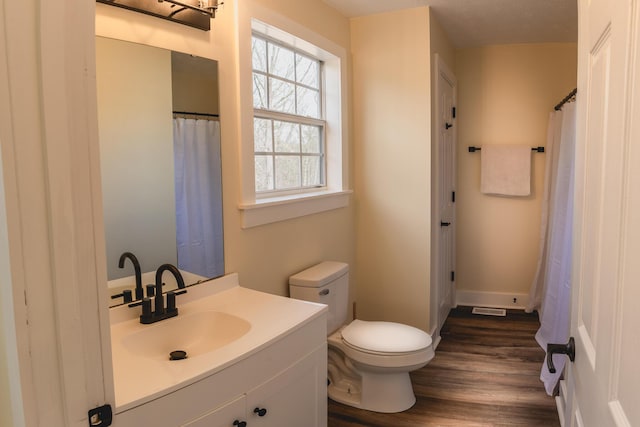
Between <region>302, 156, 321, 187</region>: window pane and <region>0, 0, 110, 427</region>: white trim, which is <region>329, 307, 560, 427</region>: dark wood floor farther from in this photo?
<region>0, 0, 110, 427</region>: white trim

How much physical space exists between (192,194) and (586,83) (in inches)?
55.5

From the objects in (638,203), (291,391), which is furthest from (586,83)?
(291,391)

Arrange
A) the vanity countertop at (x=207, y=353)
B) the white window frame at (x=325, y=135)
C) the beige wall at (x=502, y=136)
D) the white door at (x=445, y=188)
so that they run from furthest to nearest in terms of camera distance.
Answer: the beige wall at (x=502, y=136), the white door at (x=445, y=188), the white window frame at (x=325, y=135), the vanity countertop at (x=207, y=353)

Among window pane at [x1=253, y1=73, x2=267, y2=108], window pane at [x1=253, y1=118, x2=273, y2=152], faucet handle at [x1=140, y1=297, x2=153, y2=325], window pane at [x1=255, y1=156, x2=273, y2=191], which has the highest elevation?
window pane at [x1=253, y1=73, x2=267, y2=108]

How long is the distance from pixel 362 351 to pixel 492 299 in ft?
7.70

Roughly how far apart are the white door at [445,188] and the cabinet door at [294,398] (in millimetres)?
1795

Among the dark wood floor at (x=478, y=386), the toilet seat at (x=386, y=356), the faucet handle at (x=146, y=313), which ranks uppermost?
the faucet handle at (x=146, y=313)

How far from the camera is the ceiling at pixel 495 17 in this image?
2920 millimetres

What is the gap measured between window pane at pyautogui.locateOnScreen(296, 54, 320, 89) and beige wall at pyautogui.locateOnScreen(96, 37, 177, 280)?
117cm

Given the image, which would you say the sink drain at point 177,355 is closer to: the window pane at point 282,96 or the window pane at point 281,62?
the window pane at point 282,96

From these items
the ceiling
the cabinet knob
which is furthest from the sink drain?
the ceiling

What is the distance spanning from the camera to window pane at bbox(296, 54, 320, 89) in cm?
281

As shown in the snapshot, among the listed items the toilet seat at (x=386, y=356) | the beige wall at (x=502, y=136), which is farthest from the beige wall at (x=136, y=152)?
the beige wall at (x=502, y=136)

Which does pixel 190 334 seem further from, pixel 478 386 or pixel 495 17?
pixel 495 17
